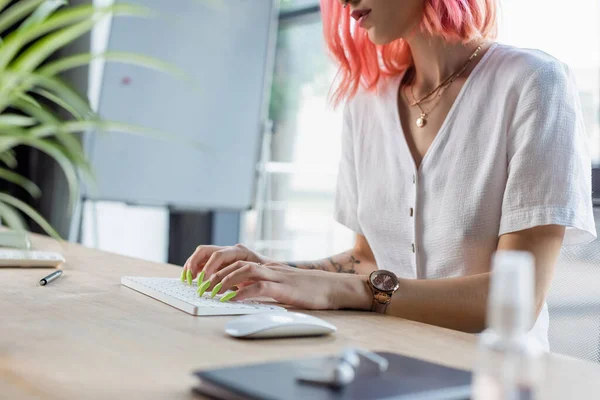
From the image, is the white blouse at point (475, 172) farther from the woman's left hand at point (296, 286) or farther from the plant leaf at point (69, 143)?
the plant leaf at point (69, 143)

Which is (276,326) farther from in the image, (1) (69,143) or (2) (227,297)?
(1) (69,143)

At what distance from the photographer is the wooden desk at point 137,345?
0.74 m

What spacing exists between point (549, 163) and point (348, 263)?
1.88ft

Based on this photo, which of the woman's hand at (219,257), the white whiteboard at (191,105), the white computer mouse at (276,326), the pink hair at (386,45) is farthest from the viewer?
the white whiteboard at (191,105)

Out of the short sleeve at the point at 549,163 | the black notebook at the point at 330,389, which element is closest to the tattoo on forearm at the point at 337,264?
the short sleeve at the point at 549,163

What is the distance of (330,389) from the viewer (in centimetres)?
65

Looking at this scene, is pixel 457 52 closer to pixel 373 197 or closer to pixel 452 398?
pixel 373 197

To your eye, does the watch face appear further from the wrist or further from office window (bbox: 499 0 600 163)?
office window (bbox: 499 0 600 163)

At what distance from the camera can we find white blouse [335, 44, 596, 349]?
4.31 feet

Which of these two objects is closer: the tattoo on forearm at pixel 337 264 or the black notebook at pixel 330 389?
the black notebook at pixel 330 389

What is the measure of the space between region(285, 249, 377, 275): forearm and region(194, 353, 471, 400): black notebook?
0.90 metres

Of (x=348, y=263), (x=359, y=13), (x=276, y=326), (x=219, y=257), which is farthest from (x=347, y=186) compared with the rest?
(x=276, y=326)

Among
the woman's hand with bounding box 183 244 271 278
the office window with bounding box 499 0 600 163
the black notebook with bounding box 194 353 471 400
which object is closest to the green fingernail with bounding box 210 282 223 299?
the woman's hand with bounding box 183 244 271 278

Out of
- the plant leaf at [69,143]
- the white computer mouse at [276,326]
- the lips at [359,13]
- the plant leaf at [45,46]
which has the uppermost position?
the lips at [359,13]
